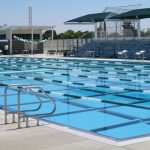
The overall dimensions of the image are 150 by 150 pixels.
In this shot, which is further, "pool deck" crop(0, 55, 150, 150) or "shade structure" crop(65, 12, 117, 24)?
"shade structure" crop(65, 12, 117, 24)

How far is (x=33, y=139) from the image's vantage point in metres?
4.66

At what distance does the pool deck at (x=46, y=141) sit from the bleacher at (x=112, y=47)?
19.4m

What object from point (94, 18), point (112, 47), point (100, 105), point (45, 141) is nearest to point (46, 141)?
point (45, 141)

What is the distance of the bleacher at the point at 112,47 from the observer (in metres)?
25.3

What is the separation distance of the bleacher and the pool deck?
19362 mm

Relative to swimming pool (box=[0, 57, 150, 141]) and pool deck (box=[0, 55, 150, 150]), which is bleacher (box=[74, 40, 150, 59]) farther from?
pool deck (box=[0, 55, 150, 150])

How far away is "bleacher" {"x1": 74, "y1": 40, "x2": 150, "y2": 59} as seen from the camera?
2528 centimetres

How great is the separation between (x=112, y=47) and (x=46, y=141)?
2364 cm

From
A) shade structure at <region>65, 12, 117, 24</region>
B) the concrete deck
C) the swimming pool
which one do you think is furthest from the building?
the concrete deck

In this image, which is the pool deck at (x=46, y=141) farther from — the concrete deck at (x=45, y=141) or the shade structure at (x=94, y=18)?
the shade structure at (x=94, y=18)

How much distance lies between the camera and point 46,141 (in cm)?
457

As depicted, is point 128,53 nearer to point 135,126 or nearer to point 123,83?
point 123,83

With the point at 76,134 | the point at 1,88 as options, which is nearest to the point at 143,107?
the point at 76,134

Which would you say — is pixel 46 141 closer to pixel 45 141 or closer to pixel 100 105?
pixel 45 141
